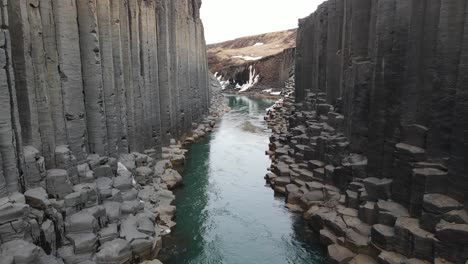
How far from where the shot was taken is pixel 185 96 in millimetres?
24922

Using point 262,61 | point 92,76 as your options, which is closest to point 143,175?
point 92,76

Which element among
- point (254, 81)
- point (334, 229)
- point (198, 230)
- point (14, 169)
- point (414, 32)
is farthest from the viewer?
point (254, 81)

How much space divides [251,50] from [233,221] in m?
88.6

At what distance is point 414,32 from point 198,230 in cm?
854

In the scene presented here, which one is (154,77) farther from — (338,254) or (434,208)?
(434,208)

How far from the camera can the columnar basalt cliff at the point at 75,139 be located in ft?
26.5

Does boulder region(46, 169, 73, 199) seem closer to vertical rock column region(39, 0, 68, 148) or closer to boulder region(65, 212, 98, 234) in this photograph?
boulder region(65, 212, 98, 234)

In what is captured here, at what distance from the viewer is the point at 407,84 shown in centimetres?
978

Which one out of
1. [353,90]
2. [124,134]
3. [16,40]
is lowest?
[124,134]

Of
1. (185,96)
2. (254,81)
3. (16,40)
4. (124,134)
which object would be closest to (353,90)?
(124,134)

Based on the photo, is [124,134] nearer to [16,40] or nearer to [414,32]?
[16,40]

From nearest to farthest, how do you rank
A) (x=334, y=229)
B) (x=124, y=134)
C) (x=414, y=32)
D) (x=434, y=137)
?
(x=434, y=137) → (x=414, y=32) → (x=334, y=229) → (x=124, y=134)

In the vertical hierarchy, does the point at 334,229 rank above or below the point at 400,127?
below

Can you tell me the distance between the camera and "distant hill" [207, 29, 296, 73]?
84688mm
